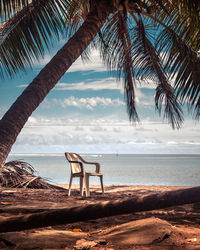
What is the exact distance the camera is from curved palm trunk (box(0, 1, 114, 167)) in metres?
2.95

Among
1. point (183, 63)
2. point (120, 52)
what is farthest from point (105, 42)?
point (183, 63)

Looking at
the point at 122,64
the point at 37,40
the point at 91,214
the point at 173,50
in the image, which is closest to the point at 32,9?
the point at 37,40

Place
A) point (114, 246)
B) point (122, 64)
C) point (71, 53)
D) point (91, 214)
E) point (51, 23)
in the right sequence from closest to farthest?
1. point (91, 214)
2. point (114, 246)
3. point (71, 53)
4. point (51, 23)
5. point (122, 64)

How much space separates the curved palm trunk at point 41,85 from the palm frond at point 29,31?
1.36ft

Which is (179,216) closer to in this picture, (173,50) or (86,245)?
(86,245)

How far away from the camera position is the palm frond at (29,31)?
3793mm

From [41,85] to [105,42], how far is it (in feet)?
11.8

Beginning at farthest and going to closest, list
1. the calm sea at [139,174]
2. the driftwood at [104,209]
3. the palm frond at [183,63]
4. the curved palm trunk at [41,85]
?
the calm sea at [139,174] < the palm frond at [183,63] < the curved palm trunk at [41,85] < the driftwood at [104,209]

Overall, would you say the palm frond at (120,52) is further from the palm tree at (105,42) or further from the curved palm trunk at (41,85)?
the curved palm trunk at (41,85)

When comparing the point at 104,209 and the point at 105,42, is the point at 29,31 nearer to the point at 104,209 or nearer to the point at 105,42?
the point at 105,42

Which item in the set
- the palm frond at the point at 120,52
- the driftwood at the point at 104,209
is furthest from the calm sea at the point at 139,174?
the driftwood at the point at 104,209

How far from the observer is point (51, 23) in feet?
13.2

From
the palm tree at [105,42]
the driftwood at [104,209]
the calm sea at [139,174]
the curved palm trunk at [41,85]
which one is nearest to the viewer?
the driftwood at [104,209]

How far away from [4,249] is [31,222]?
0.91m
